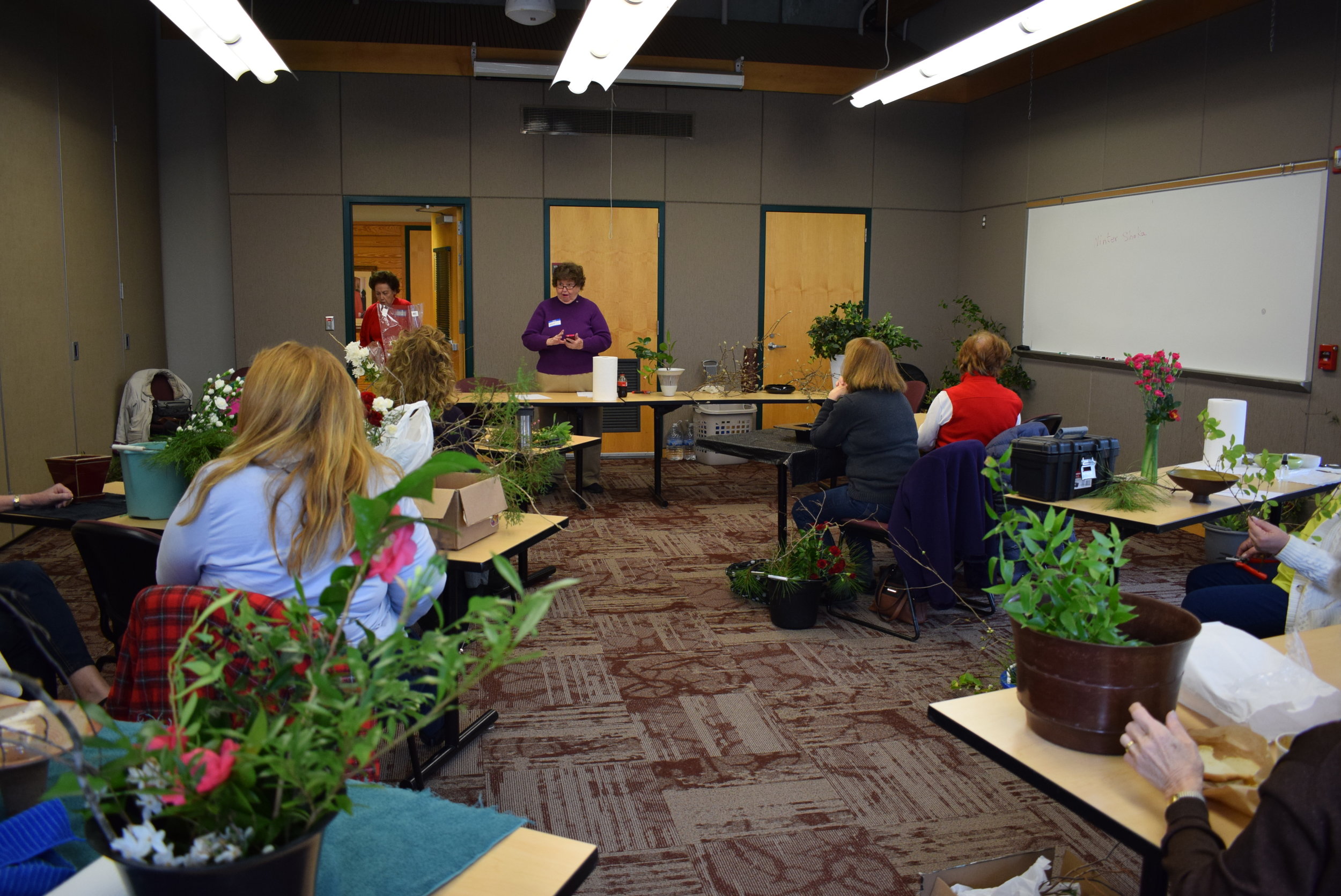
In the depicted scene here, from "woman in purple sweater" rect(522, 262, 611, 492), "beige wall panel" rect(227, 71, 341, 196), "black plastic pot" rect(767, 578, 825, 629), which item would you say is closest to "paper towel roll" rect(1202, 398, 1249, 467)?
"black plastic pot" rect(767, 578, 825, 629)

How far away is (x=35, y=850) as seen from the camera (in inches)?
39.2

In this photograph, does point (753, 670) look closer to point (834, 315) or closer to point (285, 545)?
point (285, 545)

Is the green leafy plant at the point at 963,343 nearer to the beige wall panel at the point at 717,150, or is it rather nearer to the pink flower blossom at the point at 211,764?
the beige wall panel at the point at 717,150

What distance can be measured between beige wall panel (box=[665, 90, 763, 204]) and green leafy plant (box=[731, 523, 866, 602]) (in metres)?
4.79

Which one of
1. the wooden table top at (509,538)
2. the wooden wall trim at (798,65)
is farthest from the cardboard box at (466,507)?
the wooden wall trim at (798,65)

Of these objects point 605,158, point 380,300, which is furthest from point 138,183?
point 605,158

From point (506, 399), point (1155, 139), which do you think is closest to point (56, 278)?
point (506, 399)

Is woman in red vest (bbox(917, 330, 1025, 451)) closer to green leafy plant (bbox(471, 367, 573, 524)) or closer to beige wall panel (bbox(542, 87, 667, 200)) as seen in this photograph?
green leafy plant (bbox(471, 367, 573, 524))

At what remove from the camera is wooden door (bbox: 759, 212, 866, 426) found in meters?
8.66

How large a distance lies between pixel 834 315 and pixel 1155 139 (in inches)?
94.1

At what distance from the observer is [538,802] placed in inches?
106

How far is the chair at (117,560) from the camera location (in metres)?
2.37

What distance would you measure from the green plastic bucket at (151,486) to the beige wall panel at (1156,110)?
6.02m

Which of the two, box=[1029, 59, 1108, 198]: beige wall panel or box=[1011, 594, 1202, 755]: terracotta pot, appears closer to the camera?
box=[1011, 594, 1202, 755]: terracotta pot
